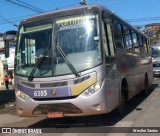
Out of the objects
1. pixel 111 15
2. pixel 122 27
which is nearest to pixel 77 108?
pixel 111 15

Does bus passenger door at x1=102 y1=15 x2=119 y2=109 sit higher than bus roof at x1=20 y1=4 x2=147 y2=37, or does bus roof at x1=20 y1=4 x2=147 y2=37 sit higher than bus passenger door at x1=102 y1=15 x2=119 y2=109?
bus roof at x1=20 y1=4 x2=147 y2=37

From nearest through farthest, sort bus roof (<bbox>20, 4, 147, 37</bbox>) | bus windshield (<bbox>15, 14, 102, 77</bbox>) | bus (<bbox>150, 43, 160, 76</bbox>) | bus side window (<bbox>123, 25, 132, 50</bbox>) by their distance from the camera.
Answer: bus windshield (<bbox>15, 14, 102, 77</bbox>) < bus roof (<bbox>20, 4, 147, 37</bbox>) < bus side window (<bbox>123, 25, 132, 50</bbox>) < bus (<bbox>150, 43, 160, 76</bbox>)

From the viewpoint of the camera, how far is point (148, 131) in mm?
8055

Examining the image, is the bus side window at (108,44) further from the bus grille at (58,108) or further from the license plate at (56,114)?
the license plate at (56,114)

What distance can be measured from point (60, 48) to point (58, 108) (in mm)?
1476

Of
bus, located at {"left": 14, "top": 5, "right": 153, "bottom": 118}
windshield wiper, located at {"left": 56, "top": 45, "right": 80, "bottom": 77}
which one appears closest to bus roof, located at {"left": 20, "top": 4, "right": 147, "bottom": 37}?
bus, located at {"left": 14, "top": 5, "right": 153, "bottom": 118}

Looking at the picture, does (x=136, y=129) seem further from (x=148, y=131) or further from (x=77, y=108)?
(x=77, y=108)

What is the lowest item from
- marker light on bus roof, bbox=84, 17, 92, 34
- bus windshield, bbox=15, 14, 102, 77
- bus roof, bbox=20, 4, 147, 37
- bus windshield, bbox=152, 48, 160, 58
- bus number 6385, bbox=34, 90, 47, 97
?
bus number 6385, bbox=34, 90, 47, 97

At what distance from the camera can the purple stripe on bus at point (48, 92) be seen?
8603mm

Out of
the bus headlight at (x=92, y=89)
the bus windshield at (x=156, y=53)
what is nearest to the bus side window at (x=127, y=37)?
the bus headlight at (x=92, y=89)

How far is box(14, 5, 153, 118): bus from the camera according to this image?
8.58m

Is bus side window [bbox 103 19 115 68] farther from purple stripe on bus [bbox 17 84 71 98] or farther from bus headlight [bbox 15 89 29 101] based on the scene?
bus headlight [bbox 15 89 29 101]

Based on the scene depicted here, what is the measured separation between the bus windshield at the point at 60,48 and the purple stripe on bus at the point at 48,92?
0.36 meters

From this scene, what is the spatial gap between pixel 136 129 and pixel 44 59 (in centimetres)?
280
